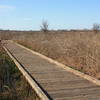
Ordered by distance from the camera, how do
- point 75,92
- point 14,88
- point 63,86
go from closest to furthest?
point 75,92 < point 63,86 < point 14,88

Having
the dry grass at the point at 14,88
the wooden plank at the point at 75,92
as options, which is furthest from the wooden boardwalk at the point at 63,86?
the dry grass at the point at 14,88

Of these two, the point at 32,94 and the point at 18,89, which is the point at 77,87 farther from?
the point at 18,89

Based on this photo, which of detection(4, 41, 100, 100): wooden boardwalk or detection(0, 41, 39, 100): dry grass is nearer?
detection(4, 41, 100, 100): wooden boardwalk

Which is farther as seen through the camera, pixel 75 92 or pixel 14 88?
pixel 14 88

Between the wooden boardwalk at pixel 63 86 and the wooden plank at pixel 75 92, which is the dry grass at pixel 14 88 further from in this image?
the wooden plank at pixel 75 92

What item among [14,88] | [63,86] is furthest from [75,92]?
[14,88]

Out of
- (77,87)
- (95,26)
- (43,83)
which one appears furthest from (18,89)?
(95,26)

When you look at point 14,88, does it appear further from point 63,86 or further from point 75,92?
point 75,92

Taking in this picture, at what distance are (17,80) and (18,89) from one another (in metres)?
1.19

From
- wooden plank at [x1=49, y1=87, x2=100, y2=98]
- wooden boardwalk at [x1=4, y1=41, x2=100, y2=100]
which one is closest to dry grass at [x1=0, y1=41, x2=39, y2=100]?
wooden boardwalk at [x1=4, y1=41, x2=100, y2=100]

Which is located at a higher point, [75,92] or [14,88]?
[75,92]

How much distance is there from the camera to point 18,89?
21.2ft

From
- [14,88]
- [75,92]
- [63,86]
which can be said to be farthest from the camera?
[14,88]

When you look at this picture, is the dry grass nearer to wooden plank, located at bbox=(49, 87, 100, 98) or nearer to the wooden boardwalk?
the wooden boardwalk
